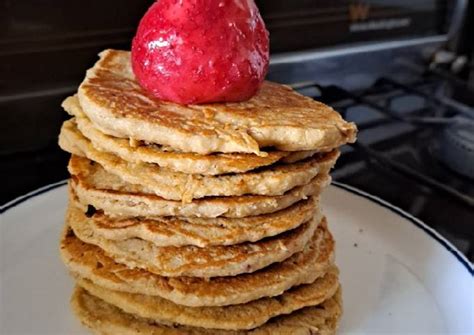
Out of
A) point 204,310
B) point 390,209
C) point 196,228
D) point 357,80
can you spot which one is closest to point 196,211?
point 196,228

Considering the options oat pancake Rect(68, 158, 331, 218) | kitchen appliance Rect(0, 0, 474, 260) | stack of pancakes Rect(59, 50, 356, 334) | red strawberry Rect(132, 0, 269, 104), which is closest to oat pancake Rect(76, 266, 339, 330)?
stack of pancakes Rect(59, 50, 356, 334)

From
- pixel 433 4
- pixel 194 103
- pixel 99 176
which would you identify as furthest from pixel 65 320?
pixel 433 4

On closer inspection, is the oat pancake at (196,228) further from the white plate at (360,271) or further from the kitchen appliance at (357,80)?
the kitchen appliance at (357,80)

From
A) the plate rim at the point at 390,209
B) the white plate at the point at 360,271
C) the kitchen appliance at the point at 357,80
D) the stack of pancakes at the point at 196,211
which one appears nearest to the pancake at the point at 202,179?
the stack of pancakes at the point at 196,211

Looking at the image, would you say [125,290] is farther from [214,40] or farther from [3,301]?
[214,40]

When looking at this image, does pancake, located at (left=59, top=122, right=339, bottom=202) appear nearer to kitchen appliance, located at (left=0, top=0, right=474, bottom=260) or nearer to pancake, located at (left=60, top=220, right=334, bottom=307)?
pancake, located at (left=60, top=220, right=334, bottom=307)

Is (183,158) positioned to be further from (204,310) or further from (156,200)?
(204,310)
